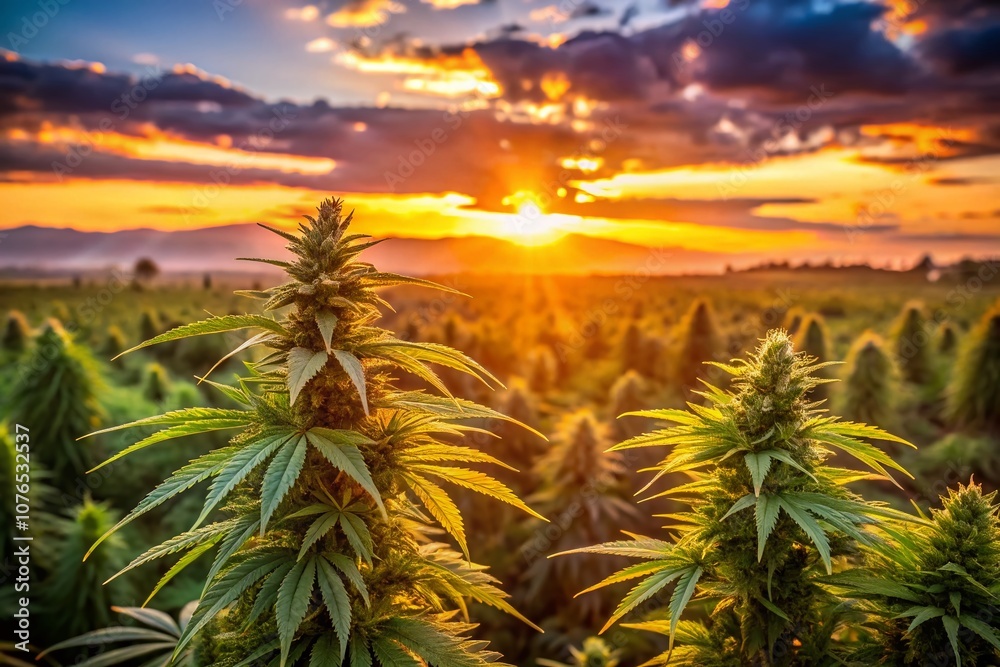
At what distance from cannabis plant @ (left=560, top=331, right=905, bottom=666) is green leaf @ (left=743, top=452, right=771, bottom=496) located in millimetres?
14

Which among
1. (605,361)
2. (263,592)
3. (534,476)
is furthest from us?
(605,361)

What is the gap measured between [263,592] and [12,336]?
19242 millimetres

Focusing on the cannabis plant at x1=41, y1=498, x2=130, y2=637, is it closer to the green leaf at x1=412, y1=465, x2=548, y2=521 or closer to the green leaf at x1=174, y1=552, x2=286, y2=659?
the green leaf at x1=174, y1=552, x2=286, y2=659

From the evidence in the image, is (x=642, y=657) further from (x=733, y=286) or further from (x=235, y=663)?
(x=733, y=286)

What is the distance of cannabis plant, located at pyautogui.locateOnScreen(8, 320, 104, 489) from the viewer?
12.6 meters

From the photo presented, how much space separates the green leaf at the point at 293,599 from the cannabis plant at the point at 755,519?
1298 mm

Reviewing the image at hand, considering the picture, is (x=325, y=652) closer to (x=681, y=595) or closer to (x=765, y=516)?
(x=681, y=595)

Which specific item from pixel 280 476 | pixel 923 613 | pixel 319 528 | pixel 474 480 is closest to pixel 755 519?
pixel 923 613

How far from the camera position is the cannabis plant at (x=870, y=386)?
15.9 meters

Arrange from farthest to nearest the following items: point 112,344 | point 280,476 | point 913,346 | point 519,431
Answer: point 913,346 → point 112,344 → point 519,431 → point 280,476

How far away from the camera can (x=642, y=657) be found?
10.6 m

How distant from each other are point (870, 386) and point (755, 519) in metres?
15.5

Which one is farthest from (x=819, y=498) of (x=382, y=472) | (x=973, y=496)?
(x=382, y=472)

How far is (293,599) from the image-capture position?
8.19ft
